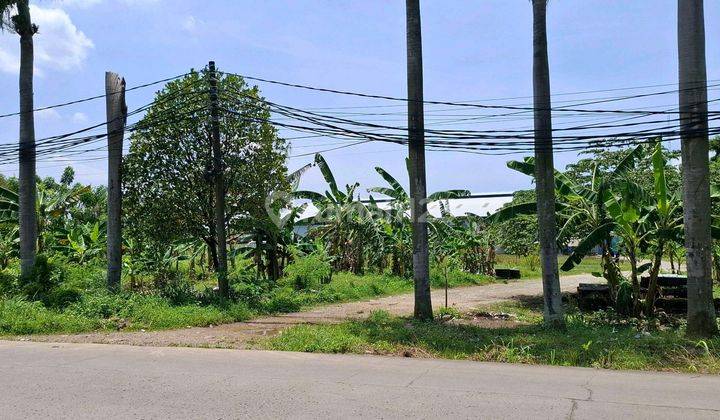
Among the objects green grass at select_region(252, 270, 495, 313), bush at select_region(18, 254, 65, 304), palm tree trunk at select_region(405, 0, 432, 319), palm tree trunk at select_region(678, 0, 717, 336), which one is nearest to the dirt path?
green grass at select_region(252, 270, 495, 313)

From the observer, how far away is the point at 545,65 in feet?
35.9

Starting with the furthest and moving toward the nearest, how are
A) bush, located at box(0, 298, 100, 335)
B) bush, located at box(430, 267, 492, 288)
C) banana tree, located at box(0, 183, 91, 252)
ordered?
bush, located at box(430, 267, 492, 288)
banana tree, located at box(0, 183, 91, 252)
bush, located at box(0, 298, 100, 335)

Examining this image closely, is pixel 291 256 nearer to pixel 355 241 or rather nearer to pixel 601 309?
pixel 355 241

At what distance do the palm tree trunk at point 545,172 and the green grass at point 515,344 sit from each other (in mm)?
716

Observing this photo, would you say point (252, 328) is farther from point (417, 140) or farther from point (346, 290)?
point (346, 290)

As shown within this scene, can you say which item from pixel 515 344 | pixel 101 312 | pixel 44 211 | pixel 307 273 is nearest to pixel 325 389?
pixel 515 344

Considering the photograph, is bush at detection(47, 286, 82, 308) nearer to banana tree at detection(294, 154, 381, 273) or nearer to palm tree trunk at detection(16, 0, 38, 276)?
palm tree trunk at detection(16, 0, 38, 276)

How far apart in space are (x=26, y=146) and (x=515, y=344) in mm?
13547

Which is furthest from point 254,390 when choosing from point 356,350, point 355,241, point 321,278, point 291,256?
point 355,241

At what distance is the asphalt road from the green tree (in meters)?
6.93

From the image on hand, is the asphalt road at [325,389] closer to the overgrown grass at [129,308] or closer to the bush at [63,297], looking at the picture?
the overgrown grass at [129,308]

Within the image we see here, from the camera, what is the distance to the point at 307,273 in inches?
748

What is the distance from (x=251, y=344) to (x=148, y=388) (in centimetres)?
352

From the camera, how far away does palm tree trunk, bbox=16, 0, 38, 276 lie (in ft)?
50.6
